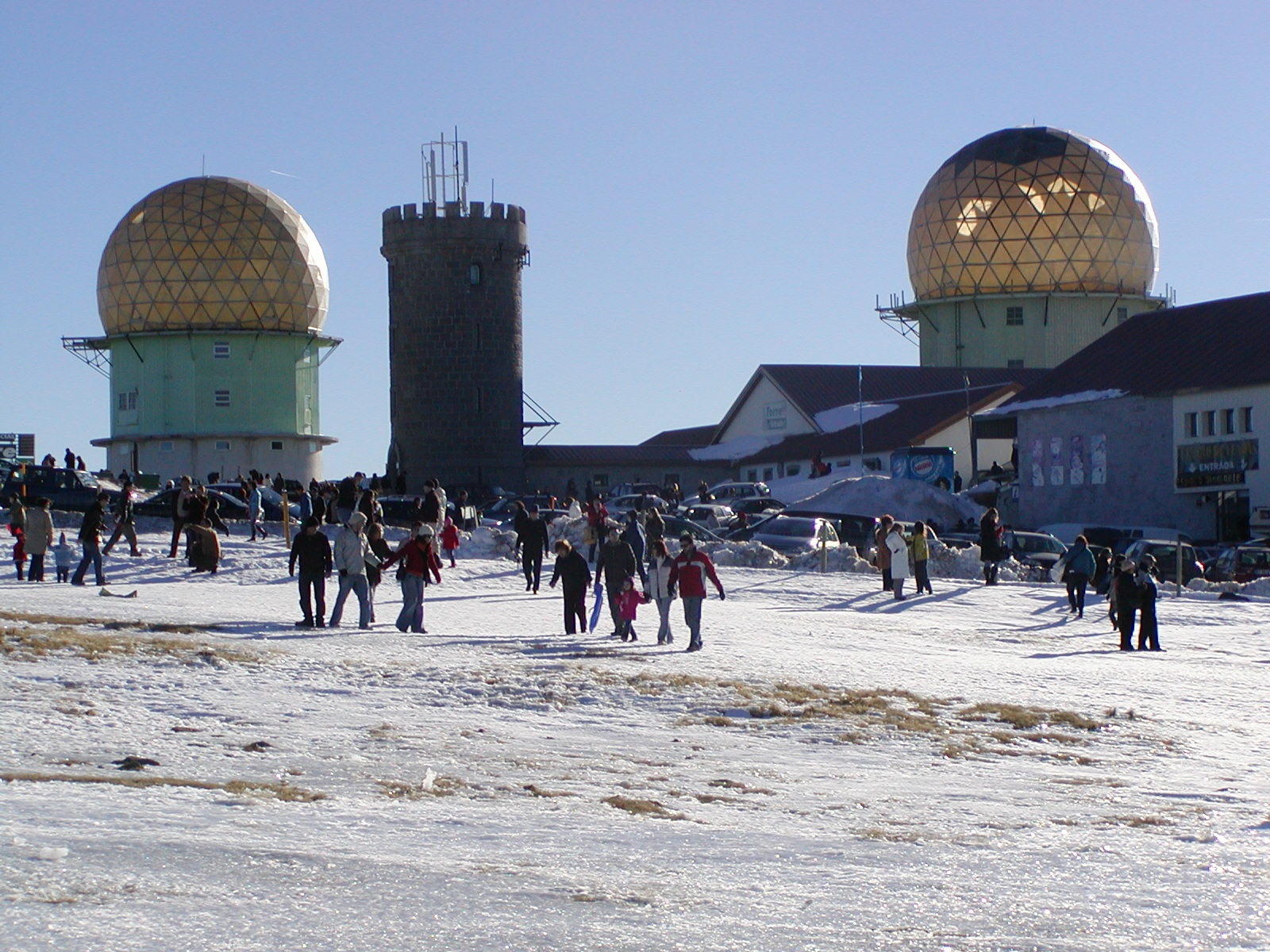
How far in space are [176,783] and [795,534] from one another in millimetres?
26122

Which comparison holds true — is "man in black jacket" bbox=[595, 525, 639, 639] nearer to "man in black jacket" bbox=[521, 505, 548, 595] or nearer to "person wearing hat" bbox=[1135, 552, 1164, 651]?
"man in black jacket" bbox=[521, 505, 548, 595]

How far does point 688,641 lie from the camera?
20344 mm

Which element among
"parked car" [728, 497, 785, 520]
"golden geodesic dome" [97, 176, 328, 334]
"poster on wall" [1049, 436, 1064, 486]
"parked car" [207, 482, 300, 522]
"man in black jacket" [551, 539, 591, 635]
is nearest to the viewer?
"man in black jacket" [551, 539, 591, 635]

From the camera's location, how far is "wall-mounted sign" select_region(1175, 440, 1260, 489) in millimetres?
44156

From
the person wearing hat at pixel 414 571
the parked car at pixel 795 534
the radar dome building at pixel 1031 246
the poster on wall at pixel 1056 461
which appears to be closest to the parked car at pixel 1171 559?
the parked car at pixel 795 534

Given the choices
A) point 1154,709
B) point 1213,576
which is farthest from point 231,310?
point 1154,709

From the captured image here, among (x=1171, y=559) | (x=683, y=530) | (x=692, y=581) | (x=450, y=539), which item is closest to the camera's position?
(x=692, y=581)

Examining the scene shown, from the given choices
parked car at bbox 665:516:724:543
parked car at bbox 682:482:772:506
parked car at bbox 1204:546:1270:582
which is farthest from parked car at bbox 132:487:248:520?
parked car at bbox 1204:546:1270:582

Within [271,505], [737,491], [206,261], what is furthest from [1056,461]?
[206,261]

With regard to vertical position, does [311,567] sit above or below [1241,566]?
above

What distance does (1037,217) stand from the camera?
216 ft

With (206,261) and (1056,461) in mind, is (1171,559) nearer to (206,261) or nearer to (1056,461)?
(1056,461)

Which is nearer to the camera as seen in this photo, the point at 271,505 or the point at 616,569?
the point at 616,569

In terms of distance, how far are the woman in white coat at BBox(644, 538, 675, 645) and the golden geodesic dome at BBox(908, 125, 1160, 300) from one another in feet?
156
